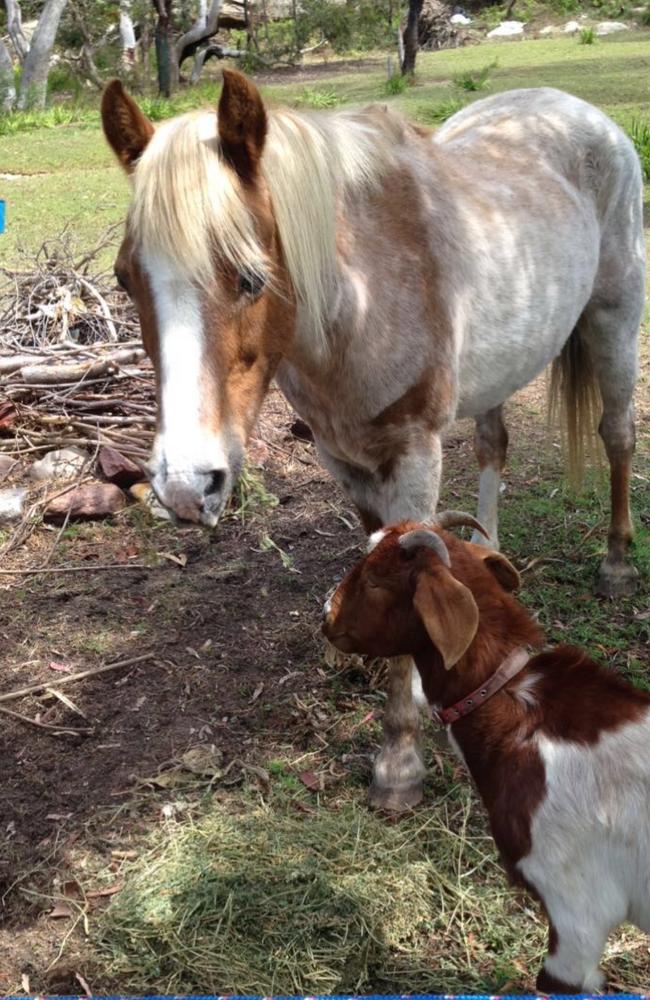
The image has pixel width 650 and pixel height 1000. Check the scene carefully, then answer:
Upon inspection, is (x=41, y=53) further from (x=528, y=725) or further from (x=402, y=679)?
(x=528, y=725)

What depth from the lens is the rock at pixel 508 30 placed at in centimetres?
2839

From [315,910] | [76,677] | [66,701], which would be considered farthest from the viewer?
[76,677]

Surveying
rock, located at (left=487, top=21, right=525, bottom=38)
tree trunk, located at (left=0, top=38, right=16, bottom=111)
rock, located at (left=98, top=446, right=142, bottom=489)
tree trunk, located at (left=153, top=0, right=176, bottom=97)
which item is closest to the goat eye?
rock, located at (left=98, top=446, right=142, bottom=489)

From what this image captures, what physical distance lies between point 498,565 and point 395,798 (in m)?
1.10

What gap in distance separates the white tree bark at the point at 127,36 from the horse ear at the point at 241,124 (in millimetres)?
25982

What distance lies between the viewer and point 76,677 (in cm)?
390

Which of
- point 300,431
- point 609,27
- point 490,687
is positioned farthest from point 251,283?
point 609,27

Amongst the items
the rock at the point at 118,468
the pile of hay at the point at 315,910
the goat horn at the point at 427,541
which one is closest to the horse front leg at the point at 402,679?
the pile of hay at the point at 315,910

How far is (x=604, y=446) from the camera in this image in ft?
15.4

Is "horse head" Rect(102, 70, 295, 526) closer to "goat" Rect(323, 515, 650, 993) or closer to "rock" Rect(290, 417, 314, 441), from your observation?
"goat" Rect(323, 515, 650, 993)

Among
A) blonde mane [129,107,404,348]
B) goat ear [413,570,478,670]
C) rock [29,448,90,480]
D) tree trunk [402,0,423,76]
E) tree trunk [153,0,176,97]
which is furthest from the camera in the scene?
tree trunk [153,0,176,97]

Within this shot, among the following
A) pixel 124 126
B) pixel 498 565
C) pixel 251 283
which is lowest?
pixel 498 565

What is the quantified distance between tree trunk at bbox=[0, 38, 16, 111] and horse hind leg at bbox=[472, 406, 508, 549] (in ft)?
59.7

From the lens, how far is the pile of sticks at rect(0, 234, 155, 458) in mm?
5723
